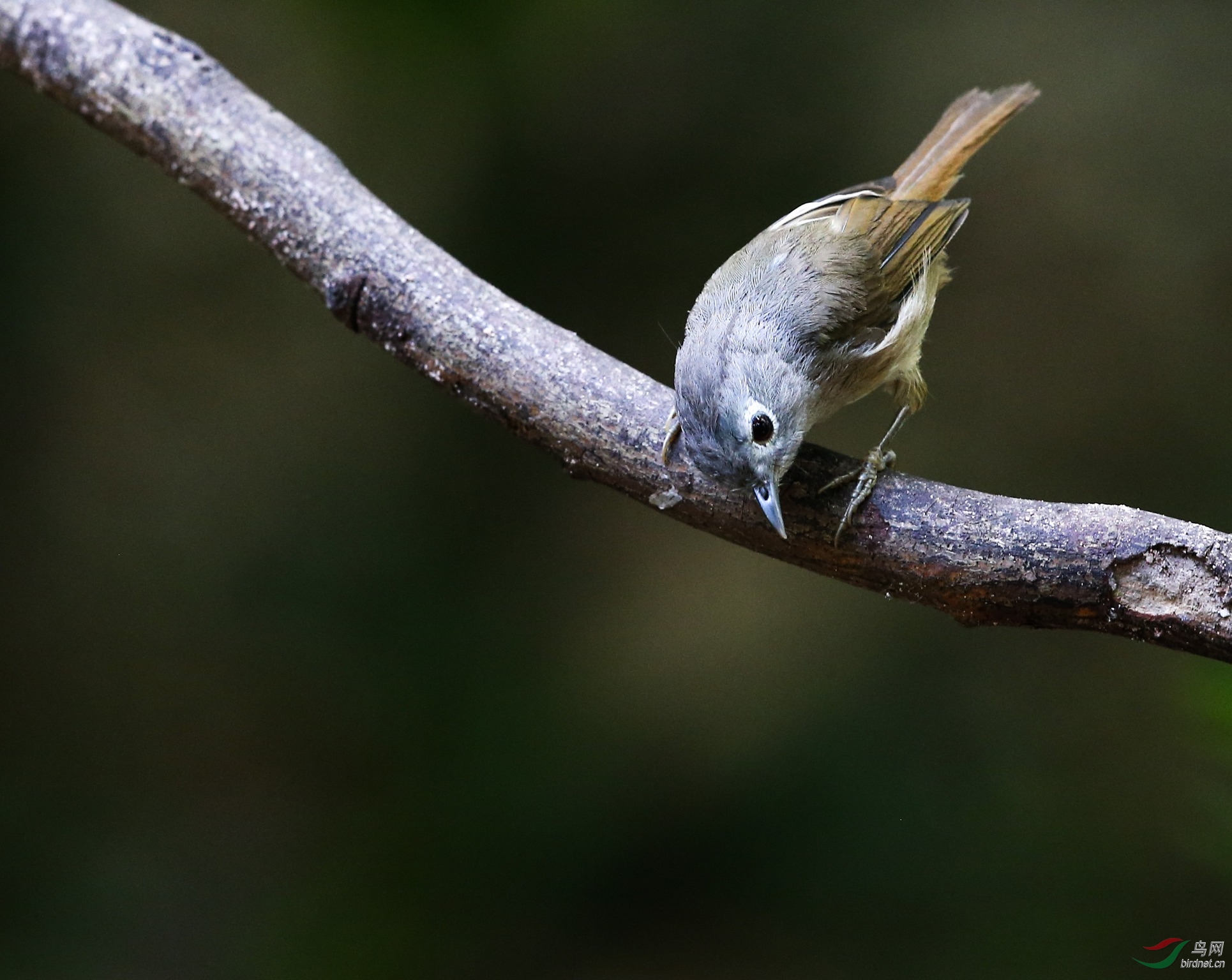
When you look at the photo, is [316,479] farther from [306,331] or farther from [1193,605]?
[1193,605]

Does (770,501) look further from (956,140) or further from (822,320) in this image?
(956,140)

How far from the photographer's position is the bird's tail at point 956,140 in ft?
10.1

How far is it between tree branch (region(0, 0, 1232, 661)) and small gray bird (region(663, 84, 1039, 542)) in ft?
0.32

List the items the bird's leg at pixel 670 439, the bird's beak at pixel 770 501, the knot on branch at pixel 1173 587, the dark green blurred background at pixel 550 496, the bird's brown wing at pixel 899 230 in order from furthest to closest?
the dark green blurred background at pixel 550 496 < the bird's brown wing at pixel 899 230 < the bird's leg at pixel 670 439 < the bird's beak at pixel 770 501 < the knot on branch at pixel 1173 587

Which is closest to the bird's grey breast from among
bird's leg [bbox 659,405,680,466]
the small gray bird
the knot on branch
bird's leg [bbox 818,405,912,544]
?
the small gray bird

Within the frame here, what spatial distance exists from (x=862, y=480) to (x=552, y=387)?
0.76 metres

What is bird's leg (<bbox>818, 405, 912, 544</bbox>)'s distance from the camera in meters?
2.28

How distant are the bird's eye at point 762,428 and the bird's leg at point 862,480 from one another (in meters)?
0.20

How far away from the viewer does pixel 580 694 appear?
482 centimetres

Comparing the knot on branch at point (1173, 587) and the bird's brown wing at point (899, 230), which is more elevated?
the bird's brown wing at point (899, 230)

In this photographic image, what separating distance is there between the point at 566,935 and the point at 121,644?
2.52 metres

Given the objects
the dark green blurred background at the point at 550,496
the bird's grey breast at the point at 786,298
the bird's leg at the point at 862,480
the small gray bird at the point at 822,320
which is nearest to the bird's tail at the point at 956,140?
the small gray bird at the point at 822,320

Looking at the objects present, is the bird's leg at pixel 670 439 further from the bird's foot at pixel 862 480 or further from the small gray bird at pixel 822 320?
the bird's foot at pixel 862 480

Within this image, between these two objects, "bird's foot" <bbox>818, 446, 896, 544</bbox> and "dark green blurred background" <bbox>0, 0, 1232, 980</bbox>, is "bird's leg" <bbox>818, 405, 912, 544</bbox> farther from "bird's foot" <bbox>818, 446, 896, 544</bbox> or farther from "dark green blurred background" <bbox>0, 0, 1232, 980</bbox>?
"dark green blurred background" <bbox>0, 0, 1232, 980</bbox>
